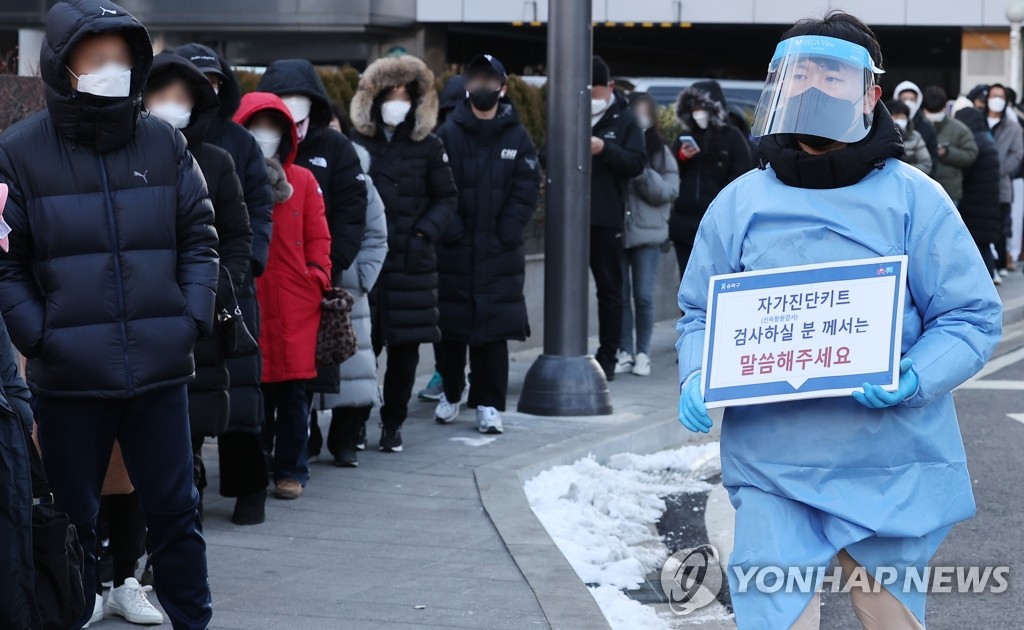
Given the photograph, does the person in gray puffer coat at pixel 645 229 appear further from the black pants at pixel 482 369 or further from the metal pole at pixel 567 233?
the black pants at pixel 482 369

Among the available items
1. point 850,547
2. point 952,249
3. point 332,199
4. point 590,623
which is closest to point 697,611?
point 590,623

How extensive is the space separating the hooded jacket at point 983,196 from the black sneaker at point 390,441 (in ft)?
30.4

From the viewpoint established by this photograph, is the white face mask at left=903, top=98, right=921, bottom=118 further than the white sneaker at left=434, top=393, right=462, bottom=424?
Yes

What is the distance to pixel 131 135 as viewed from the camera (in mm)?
4488

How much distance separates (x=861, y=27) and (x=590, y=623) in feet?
7.36

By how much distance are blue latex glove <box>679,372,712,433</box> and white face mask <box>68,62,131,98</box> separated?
1916 millimetres

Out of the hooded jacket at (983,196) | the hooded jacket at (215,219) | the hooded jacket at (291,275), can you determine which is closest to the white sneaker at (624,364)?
the hooded jacket at (291,275)

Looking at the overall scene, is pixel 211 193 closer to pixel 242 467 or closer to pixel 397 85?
pixel 242 467

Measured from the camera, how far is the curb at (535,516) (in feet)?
17.1

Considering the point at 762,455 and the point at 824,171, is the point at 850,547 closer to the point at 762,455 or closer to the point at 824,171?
the point at 762,455

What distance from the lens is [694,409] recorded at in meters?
3.62

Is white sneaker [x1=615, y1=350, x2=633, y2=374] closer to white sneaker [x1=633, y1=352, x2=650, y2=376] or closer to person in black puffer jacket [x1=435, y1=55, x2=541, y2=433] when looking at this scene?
white sneaker [x1=633, y1=352, x2=650, y2=376]

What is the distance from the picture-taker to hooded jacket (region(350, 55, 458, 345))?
26.1 ft

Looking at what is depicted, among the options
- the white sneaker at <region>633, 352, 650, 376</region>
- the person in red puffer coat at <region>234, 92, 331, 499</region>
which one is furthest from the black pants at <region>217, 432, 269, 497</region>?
the white sneaker at <region>633, 352, 650, 376</region>
